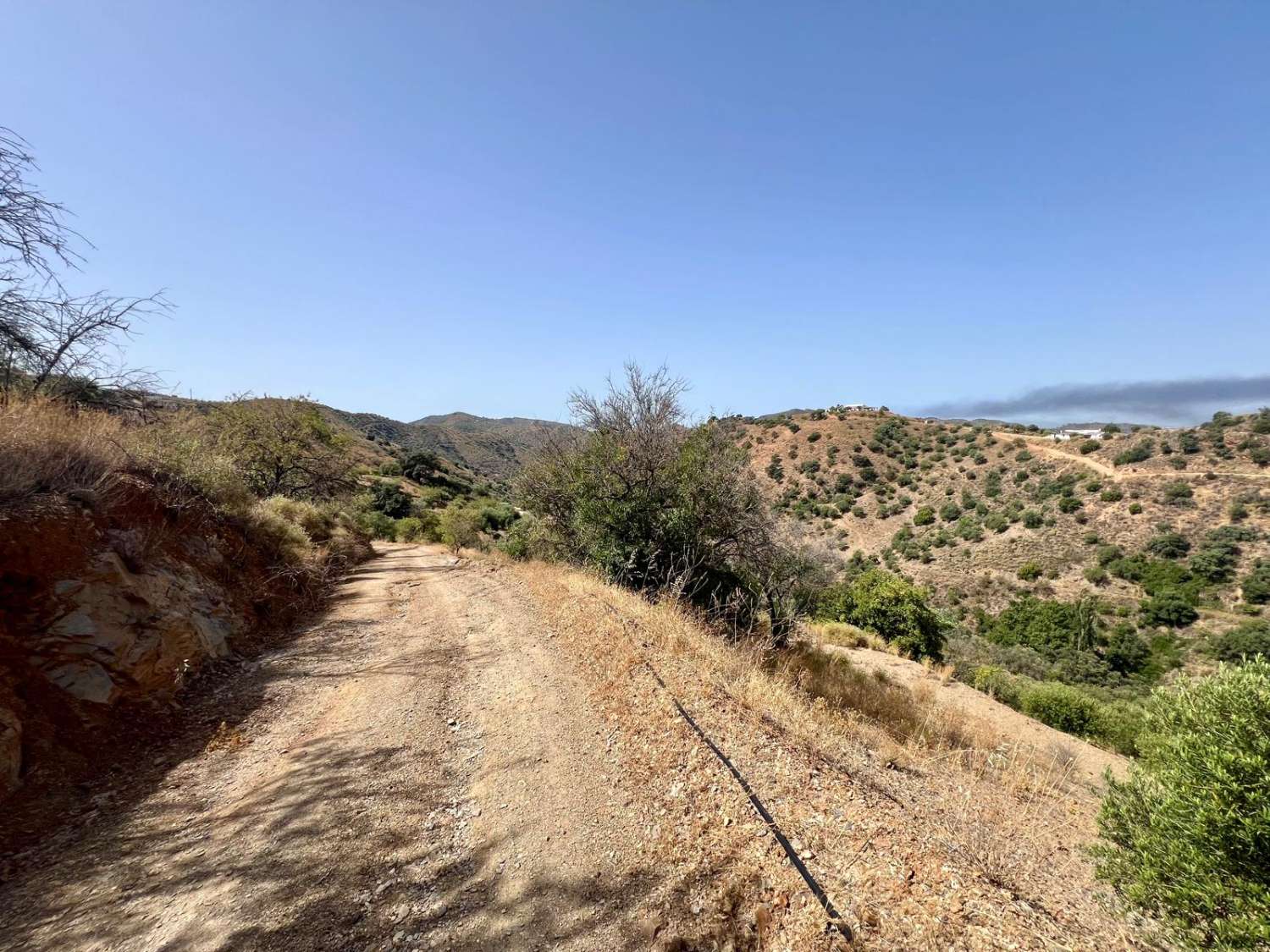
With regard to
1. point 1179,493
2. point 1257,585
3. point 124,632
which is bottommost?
point 1257,585

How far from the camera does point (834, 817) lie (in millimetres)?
3912

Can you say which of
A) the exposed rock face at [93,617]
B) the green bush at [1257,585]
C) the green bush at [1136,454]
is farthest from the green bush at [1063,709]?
the green bush at [1136,454]

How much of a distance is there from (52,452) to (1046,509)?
179 ft

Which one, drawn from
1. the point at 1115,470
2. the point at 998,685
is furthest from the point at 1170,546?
the point at 998,685

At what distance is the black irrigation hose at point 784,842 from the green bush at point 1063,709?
1548cm

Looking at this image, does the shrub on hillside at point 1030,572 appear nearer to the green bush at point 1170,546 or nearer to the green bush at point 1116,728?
the green bush at point 1170,546

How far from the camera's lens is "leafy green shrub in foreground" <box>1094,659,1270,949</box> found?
3.02 m

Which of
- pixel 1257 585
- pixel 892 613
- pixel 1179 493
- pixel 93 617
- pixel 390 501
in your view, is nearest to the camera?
pixel 93 617

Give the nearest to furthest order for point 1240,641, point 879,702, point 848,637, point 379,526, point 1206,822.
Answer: point 1206,822 < point 879,702 < point 848,637 < point 1240,641 < point 379,526

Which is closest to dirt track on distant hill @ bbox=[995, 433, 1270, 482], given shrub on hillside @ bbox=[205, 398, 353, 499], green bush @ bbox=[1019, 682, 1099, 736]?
green bush @ bbox=[1019, 682, 1099, 736]

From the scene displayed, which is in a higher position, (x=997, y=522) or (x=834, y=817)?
(x=834, y=817)

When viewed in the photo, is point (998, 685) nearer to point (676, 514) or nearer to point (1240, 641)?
point (676, 514)

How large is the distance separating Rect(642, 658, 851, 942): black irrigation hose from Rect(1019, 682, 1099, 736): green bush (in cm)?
1548

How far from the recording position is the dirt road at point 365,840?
317 centimetres
